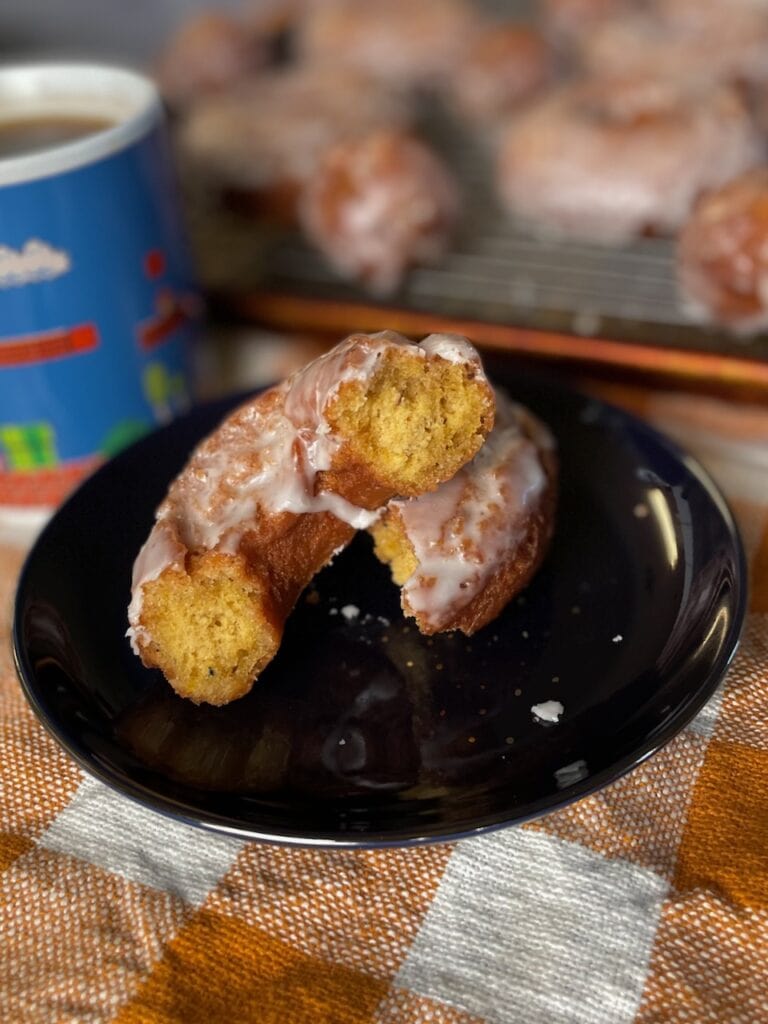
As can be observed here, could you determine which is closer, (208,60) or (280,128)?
(280,128)

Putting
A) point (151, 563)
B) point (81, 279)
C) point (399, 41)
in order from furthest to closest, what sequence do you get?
point (399, 41) → point (81, 279) → point (151, 563)

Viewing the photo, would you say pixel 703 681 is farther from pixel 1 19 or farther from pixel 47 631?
pixel 1 19

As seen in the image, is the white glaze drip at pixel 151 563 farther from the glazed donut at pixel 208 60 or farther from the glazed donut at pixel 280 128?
the glazed donut at pixel 208 60

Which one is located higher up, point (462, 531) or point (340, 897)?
point (462, 531)

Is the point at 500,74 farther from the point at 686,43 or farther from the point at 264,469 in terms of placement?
the point at 264,469

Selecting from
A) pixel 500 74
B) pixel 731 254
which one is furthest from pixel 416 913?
pixel 500 74

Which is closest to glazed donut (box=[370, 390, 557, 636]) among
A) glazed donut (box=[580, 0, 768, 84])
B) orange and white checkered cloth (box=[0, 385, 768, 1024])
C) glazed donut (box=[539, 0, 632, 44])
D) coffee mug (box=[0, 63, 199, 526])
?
orange and white checkered cloth (box=[0, 385, 768, 1024])

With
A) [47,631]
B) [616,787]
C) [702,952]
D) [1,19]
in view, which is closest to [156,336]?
[47,631]
